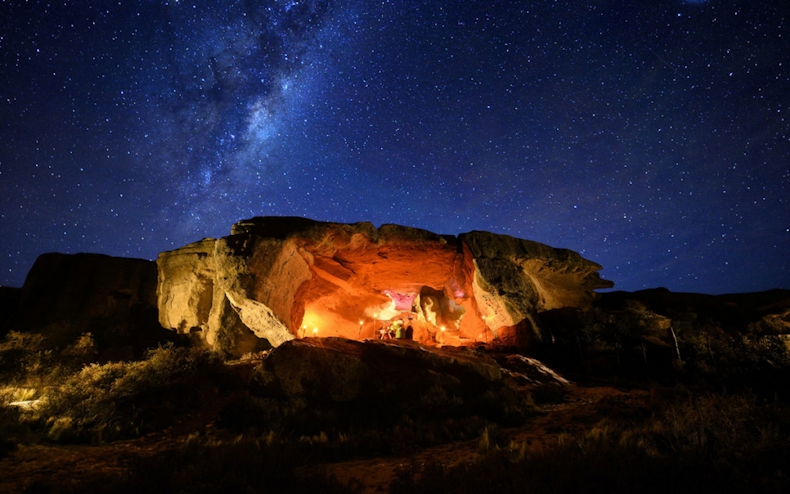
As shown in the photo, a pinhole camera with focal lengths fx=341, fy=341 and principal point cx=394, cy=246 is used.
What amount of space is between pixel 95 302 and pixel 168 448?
2079cm

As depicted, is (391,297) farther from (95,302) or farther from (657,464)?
(657,464)

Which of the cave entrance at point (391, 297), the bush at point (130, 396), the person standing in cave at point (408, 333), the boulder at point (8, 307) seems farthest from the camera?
the person standing in cave at point (408, 333)

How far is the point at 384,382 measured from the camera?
9.01 m

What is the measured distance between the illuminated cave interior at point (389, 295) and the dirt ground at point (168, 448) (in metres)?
8.67

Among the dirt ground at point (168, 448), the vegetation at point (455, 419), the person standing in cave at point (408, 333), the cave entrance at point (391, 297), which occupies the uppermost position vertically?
the cave entrance at point (391, 297)

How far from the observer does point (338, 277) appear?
60.3ft

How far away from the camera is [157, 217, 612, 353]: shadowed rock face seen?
13.6 meters

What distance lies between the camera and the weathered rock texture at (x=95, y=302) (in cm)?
1989

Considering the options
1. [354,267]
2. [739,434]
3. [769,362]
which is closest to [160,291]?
[354,267]

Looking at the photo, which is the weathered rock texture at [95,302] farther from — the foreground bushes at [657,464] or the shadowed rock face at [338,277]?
the foreground bushes at [657,464]

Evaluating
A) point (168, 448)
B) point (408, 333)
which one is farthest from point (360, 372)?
point (408, 333)

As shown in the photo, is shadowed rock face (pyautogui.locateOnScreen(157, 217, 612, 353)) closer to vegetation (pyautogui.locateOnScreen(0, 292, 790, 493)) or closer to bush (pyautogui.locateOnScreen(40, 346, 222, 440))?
vegetation (pyautogui.locateOnScreen(0, 292, 790, 493))

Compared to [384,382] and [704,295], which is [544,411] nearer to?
[384,382]

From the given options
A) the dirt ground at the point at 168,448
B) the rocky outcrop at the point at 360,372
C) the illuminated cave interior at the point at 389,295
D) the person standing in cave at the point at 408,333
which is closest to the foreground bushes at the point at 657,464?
the dirt ground at the point at 168,448
